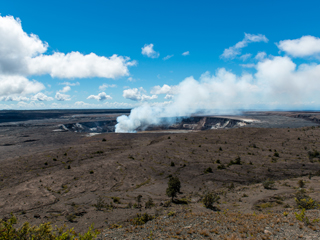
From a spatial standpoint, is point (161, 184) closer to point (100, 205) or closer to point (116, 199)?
point (116, 199)

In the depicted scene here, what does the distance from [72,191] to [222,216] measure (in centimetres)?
1868

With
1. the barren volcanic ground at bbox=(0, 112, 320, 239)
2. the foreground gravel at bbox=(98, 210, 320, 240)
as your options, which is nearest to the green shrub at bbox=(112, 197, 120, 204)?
the barren volcanic ground at bbox=(0, 112, 320, 239)

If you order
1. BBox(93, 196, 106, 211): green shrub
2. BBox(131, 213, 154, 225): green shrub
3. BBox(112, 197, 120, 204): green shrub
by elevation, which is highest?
BBox(131, 213, 154, 225): green shrub

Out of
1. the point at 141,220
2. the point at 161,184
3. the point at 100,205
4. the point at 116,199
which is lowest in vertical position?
the point at 161,184

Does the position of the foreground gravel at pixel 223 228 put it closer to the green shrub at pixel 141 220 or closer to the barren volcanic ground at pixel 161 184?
the barren volcanic ground at pixel 161 184

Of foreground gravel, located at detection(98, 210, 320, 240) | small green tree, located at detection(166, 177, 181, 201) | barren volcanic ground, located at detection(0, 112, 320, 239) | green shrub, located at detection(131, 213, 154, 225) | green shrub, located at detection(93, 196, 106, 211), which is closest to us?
foreground gravel, located at detection(98, 210, 320, 240)

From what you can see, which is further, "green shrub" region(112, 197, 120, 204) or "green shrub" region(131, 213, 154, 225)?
"green shrub" region(112, 197, 120, 204)

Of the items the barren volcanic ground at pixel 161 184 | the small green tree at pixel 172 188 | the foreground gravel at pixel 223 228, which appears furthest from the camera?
the small green tree at pixel 172 188

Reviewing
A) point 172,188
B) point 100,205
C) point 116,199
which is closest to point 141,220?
point 100,205

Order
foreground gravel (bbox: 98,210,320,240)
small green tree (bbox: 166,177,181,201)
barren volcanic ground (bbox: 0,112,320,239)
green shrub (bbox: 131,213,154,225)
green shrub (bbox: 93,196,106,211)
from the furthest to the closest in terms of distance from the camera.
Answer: small green tree (bbox: 166,177,181,201)
green shrub (bbox: 93,196,106,211)
barren volcanic ground (bbox: 0,112,320,239)
green shrub (bbox: 131,213,154,225)
foreground gravel (bbox: 98,210,320,240)

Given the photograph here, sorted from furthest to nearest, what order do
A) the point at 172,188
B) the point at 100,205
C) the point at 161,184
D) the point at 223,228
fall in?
the point at 161,184 < the point at 172,188 < the point at 100,205 < the point at 223,228

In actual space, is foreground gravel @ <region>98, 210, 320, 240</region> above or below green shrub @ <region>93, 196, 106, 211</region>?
above

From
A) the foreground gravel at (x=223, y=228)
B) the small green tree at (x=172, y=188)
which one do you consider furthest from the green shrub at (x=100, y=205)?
the small green tree at (x=172, y=188)

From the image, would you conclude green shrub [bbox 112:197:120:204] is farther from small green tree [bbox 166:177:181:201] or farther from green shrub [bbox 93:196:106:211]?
small green tree [bbox 166:177:181:201]
